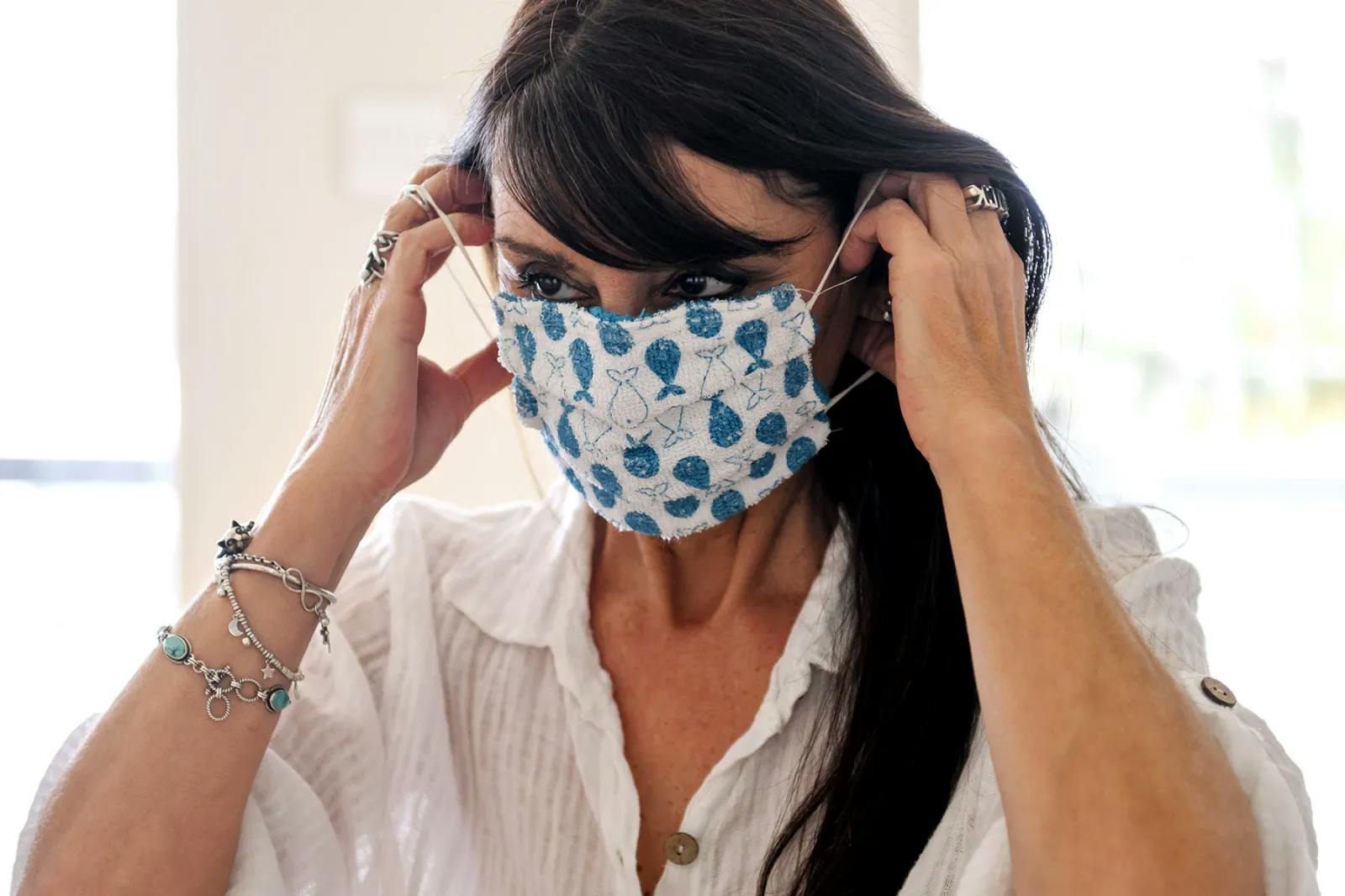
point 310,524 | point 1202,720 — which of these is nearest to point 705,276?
point 310,524

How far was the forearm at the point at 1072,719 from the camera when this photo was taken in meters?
0.82

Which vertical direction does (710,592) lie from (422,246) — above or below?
below

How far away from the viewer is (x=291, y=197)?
6.79 feet

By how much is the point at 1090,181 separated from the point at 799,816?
6.54 feet

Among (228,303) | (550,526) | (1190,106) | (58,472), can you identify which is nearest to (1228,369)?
(1190,106)

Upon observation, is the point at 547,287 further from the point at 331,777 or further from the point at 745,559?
the point at 331,777

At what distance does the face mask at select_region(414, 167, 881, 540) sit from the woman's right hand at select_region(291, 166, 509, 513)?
0.44 ft

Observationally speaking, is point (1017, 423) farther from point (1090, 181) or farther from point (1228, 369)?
point (1228, 369)

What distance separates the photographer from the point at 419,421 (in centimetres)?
132

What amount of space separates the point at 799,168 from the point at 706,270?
0.42ft

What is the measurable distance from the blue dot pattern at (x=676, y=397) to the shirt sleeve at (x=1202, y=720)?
0.33 m

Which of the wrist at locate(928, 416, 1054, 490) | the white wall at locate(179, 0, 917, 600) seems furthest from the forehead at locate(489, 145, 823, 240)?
the white wall at locate(179, 0, 917, 600)

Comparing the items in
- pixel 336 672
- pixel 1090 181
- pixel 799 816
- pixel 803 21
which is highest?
pixel 1090 181

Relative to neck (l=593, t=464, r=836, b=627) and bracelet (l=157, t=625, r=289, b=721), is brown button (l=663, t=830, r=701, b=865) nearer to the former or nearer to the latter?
neck (l=593, t=464, r=836, b=627)
